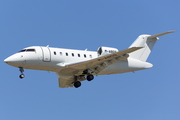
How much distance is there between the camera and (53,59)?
1073 inches

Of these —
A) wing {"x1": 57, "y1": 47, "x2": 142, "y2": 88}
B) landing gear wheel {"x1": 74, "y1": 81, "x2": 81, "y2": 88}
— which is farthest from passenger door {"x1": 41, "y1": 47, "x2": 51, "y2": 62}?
landing gear wheel {"x1": 74, "y1": 81, "x2": 81, "y2": 88}

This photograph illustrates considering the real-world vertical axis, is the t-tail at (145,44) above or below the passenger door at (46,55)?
above

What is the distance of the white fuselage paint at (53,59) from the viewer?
26.6m

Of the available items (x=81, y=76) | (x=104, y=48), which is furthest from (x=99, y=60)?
(x=81, y=76)

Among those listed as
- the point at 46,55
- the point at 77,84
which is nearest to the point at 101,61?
the point at 77,84

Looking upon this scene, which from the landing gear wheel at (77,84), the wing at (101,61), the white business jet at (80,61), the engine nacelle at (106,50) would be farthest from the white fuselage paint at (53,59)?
the landing gear wheel at (77,84)

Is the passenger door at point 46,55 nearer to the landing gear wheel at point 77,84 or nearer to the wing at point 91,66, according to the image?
the wing at point 91,66

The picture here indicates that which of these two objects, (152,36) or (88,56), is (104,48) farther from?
(152,36)

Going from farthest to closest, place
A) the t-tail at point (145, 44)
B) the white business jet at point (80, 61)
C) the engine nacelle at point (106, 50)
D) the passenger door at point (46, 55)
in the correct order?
1. the t-tail at point (145, 44)
2. the engine nacelle at point (106, 50)
3. the passenger door at point (46, 55)
4. the white business jet at point (80, 61)

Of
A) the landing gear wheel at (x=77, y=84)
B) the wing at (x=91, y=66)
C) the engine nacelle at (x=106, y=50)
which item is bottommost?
the landing gear wheel at (x=77, y=84)

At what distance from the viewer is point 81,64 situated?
2773cm

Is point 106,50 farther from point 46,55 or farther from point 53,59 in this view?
point 46,55

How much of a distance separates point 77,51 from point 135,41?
5338mm

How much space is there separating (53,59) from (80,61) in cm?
209
